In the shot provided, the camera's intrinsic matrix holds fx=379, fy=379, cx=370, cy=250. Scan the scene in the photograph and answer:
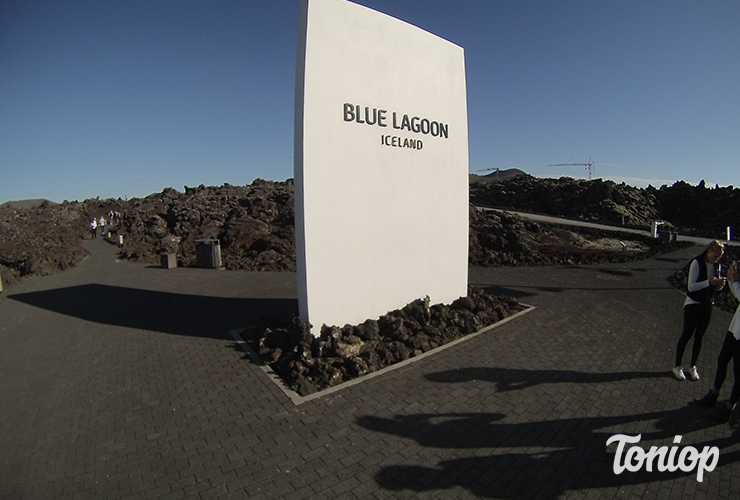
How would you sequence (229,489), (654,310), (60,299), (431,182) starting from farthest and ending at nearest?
(60,299)
(654,310)
(431,182)
(229,489)

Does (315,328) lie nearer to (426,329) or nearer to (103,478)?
(426,329)

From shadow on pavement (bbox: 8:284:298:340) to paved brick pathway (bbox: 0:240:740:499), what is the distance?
0.54 feet

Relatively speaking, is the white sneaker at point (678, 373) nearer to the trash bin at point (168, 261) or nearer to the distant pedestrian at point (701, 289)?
the distant pedestrian at point (701, 289)

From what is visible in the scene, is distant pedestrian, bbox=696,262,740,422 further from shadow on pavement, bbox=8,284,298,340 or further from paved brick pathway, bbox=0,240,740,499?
shadow on pavement, bbox=8,284,298,340

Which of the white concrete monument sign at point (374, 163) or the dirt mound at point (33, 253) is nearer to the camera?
the white concrete monument sign at point (374, 163)

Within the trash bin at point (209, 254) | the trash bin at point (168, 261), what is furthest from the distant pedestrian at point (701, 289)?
the trash bin at point (168, 261)

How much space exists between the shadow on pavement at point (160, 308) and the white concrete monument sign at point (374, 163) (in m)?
2.42

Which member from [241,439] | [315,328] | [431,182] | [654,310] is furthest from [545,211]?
[241,439]

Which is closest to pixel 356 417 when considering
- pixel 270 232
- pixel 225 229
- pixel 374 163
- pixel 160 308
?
pixel 374 163

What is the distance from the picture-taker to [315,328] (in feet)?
23.0

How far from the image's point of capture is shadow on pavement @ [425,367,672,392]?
5.84 m

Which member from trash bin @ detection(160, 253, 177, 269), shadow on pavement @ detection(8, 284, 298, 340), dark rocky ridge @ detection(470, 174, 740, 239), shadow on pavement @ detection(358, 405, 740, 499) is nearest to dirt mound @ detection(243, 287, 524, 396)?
shadow on pavement @ detection(358, 405, 740, 499)

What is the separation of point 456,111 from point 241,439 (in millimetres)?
7862

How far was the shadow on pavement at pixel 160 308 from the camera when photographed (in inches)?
344
